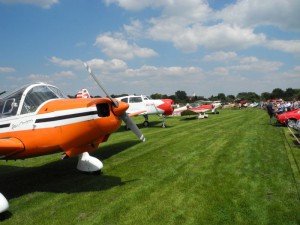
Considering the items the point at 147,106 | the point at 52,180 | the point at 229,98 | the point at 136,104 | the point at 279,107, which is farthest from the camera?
the point at 229,98

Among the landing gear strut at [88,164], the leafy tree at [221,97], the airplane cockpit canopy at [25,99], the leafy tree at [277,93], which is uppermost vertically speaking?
the leafy tree at [277,93]

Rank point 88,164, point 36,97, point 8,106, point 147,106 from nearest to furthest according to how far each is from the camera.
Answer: point 36,97
point 8,106
point 88,164
point 147,106

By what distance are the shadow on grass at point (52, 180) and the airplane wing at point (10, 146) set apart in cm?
119

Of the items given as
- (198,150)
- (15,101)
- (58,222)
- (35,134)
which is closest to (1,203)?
(58,222)

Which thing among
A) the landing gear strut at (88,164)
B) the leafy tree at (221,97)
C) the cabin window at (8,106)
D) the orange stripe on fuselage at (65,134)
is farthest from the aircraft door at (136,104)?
the leafy tree at (221,97)

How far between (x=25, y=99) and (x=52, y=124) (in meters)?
1.13

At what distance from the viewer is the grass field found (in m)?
5.22

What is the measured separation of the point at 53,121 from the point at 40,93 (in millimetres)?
1105

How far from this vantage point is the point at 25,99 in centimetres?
680

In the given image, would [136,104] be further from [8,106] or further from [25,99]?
[25,99]

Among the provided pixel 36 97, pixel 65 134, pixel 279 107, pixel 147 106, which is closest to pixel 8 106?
pixel 36 97

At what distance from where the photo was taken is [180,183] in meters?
7.04

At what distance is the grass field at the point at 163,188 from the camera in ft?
17.1

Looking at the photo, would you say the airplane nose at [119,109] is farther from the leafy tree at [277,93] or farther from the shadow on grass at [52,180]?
the leafy tree at [277,93]
